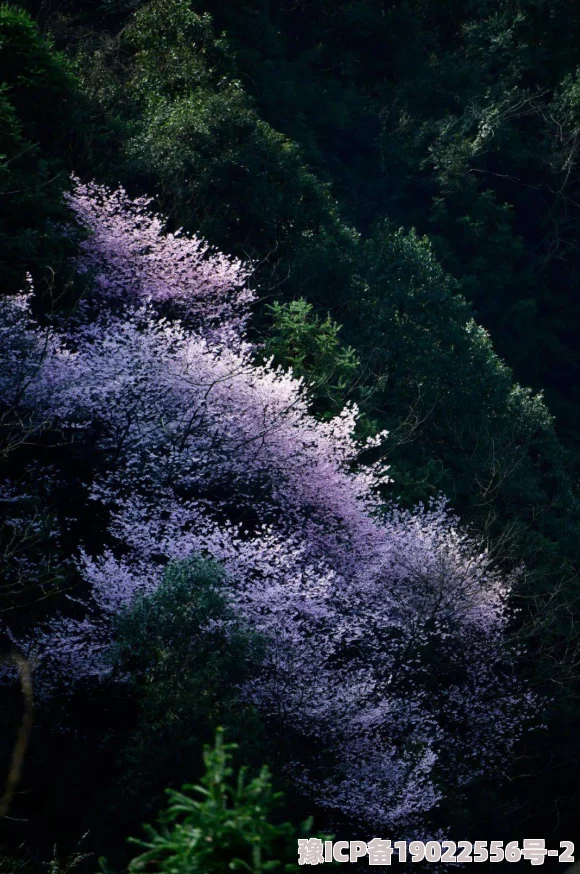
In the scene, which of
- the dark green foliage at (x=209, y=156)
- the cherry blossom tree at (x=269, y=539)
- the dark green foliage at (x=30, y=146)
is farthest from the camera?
the dark green foliage at (x=209, y=156)

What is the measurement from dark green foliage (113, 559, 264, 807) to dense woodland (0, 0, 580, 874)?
4cm

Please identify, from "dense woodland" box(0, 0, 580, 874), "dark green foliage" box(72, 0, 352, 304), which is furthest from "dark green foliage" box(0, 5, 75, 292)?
"dark green foliage" box(72, 0, 352, 304)

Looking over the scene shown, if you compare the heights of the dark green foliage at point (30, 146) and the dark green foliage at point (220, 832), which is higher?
the dark green foliage at point (30, 146)

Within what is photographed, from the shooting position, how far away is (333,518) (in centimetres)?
2044

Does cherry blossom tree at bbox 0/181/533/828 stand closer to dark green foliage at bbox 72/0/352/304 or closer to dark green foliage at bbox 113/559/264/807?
dark green foliage at bbox 113/559/264/807

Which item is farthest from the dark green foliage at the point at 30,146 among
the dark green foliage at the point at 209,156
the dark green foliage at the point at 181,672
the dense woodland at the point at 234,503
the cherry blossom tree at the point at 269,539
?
the dark green foliage at the point at 181,672

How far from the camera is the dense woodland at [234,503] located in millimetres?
15195

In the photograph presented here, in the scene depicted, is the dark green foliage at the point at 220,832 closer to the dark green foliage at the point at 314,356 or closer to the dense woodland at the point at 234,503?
the dense woodland at the point at 234,503

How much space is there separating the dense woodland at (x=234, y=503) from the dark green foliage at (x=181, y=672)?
45 mm

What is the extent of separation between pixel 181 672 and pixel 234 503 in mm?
5599

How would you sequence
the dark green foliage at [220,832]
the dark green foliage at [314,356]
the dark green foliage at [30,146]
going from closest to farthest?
the dark green foliage at [220,832] < the dark green foliage at [30,146] < the dark green foliage at [314,356]

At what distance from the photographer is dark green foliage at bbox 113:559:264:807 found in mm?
13773

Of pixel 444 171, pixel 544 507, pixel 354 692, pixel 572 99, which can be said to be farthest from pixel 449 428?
pixel 572 99

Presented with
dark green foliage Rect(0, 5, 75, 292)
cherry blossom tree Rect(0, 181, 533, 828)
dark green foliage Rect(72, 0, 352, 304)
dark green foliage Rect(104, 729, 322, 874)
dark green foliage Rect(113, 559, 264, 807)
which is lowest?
dark green foliage Rect(104, 729, 322, 874)
